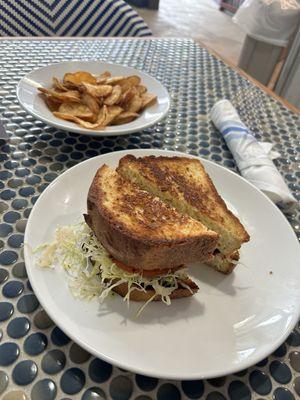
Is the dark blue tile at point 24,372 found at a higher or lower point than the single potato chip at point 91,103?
lower

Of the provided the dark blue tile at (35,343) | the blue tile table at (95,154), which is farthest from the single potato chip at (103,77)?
the dark blue tile at (35,343)

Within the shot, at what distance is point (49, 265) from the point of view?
0.81 meters

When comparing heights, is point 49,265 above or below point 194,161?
below

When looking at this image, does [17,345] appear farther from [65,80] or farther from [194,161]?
[65,80]

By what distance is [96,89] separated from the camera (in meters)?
1.38

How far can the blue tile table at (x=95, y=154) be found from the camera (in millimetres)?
671

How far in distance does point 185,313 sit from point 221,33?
275 inches

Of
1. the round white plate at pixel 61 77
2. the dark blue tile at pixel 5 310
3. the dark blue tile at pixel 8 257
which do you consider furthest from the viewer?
the round white plate at pixel 61 77

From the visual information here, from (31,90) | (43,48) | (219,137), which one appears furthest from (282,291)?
(43,48)

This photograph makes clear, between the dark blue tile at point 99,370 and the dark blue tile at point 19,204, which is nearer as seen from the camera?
the dark blue tile at point 99,370

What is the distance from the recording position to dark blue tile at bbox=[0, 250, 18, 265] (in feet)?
2.81

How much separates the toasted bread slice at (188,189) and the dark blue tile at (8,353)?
0.55 metres

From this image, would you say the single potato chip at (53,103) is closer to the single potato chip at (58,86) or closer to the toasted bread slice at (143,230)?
the single potato chip at (58,86)

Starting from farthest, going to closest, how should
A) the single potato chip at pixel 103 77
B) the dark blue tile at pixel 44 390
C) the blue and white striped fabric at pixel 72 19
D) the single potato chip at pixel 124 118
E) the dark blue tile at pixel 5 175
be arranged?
the blue and white striped fabric at pixel 72 19
the single potato chip at pixel 103 77
the single potato chip at pixel 124 118
the dark blue tile at pixel 5 175
the dark blue tile at pixel 44 390
